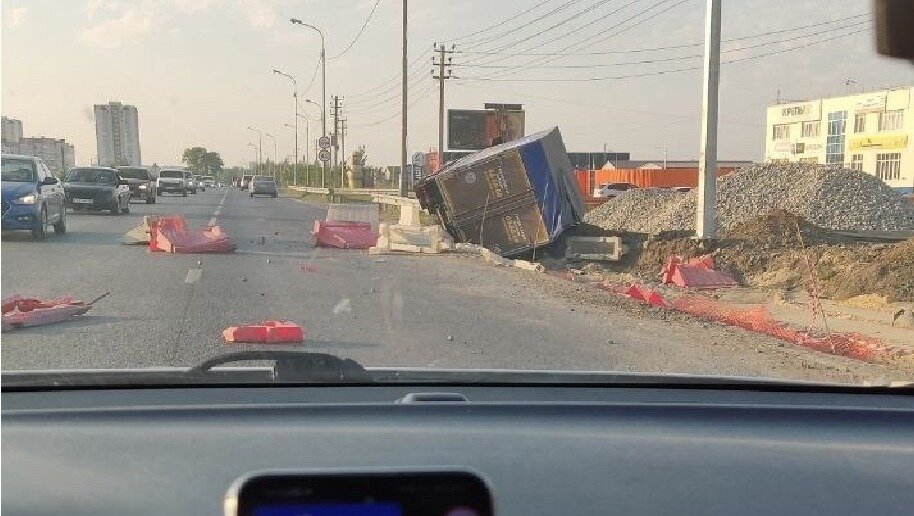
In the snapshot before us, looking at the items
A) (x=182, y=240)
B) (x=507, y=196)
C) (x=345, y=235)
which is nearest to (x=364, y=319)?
(x=182, y=240)

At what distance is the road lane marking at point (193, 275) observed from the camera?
11914mm

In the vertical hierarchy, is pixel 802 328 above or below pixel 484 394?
below

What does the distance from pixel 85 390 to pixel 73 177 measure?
2452 centimetres

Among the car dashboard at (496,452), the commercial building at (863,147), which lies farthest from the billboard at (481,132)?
the commercial building at (863,147)

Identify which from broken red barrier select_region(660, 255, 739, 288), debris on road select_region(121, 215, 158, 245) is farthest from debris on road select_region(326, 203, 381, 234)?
broken red barrier select_region(660, 255, 739, 288)

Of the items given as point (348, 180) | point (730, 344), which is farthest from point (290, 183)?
point (730, 344)

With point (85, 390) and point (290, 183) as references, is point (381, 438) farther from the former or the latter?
point (290, 183)

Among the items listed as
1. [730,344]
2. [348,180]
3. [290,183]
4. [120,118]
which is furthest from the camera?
[290,183]

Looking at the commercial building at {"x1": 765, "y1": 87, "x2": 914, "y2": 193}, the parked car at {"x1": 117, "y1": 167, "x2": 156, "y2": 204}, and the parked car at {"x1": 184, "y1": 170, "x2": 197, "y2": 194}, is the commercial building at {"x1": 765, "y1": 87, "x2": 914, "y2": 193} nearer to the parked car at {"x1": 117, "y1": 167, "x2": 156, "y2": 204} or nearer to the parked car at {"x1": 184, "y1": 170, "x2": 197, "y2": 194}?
the parked car at {"x1": 117, "y1": 167, "x2": 156, "y2": 204}

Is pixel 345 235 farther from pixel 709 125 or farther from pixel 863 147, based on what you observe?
pixel 863 147

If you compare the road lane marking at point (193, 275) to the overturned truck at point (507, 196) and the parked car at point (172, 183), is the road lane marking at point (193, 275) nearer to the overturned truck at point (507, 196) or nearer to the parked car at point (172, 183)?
the overturned truck at point (507, 196)

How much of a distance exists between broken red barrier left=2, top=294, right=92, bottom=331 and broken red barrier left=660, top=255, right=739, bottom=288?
876 cm

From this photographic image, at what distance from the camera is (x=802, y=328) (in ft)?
32.9

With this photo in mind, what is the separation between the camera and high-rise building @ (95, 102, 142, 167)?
187 inches
